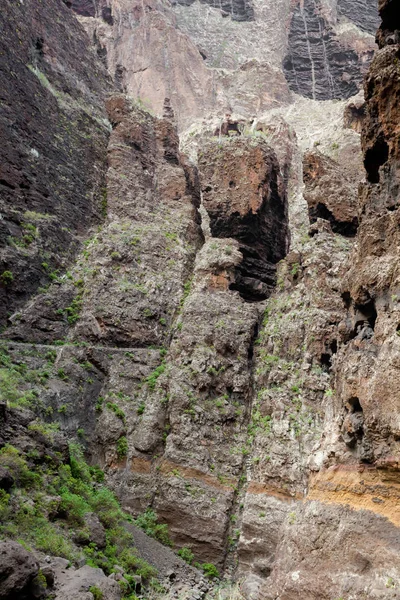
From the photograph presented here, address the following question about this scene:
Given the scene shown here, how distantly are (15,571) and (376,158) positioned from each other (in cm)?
1398

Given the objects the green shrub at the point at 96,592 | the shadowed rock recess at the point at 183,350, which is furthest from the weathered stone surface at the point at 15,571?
the green shrub at the point at 96,592

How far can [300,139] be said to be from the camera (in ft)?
205

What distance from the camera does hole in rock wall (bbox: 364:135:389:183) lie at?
1443cm

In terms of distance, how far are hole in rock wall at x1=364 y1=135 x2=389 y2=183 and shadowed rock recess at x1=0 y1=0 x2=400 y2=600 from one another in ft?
0.30

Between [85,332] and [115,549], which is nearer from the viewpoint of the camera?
[115,549]

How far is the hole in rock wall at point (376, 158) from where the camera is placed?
47.3 feet

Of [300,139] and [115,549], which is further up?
[300,139]

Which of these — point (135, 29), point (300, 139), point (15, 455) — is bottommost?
point (15, 455)

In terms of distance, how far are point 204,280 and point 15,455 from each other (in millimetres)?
16707

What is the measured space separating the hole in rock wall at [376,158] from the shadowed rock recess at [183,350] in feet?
0.30

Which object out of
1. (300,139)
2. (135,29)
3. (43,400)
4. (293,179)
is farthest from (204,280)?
(135,29)

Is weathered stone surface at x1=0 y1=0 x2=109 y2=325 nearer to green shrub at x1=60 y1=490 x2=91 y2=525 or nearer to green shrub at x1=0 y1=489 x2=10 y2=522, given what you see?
green shrub at x1=60 y1=490 x2=91 y2=525

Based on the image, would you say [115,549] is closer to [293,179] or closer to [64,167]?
[64,167]

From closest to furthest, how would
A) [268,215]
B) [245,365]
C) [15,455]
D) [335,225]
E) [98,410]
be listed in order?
[15,455]
[98,410]
[245,365]
[335,225]
[268,215]
